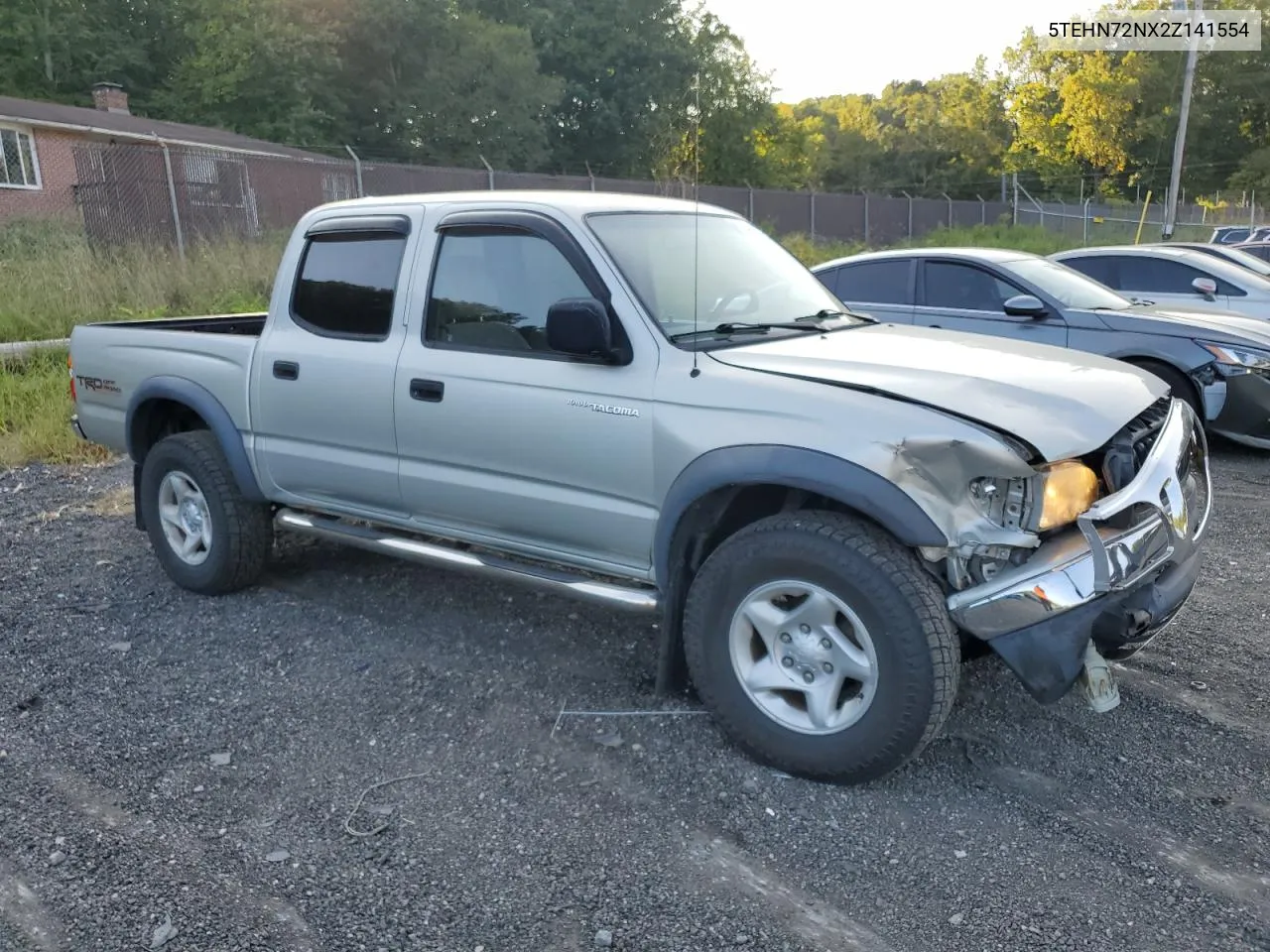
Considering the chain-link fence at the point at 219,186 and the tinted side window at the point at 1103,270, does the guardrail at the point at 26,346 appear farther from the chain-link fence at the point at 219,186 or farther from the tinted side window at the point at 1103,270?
the tinted side window at the point at 1103,270

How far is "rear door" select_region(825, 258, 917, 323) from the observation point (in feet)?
29.2

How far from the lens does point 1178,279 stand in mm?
10469

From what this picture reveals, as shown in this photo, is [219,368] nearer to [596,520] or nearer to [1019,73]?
[596,520]

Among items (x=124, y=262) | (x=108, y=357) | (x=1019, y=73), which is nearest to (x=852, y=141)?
(x=1019, y=73)

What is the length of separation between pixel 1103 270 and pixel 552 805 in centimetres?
955

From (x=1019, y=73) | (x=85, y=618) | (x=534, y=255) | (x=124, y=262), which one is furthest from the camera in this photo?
(x=1019, y=73)

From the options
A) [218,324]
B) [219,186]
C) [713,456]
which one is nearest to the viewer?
[713,456]

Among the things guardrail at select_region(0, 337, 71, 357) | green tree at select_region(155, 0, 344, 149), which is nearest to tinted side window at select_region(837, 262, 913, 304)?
guardrail at select_region(0, 337, 71, 357)

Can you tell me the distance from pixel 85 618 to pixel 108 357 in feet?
4.81

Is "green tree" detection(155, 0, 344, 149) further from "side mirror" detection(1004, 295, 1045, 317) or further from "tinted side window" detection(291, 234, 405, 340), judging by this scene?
"tinted side window" detection(291, 234, 405, 340)

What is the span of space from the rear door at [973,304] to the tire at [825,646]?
556 cm

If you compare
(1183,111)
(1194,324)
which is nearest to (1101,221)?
(1183,111)

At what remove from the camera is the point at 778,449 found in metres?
3.33

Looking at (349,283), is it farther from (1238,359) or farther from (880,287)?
(1238,359)
